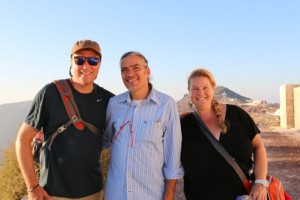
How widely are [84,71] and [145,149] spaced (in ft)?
3.28

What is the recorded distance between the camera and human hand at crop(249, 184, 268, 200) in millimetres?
3087

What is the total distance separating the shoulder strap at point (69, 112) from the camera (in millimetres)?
3131

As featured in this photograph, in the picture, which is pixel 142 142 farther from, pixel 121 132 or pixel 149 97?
pixel 149 97

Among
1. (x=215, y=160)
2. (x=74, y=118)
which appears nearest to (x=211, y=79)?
(x=215, y=160)

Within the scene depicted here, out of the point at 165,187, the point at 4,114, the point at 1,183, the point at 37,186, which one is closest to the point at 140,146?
the point at 165,187

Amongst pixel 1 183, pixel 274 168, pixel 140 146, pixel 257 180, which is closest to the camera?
pixel 140 146

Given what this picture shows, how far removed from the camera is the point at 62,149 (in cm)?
315

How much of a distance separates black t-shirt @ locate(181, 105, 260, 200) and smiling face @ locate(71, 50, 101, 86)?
1055 millimetres

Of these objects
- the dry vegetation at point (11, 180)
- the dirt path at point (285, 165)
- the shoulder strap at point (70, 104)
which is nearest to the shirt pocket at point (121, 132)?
the shoulder strap at point (70, 104)

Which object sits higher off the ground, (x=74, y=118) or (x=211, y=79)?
(x=211, y=79)

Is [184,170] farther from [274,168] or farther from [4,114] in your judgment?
[4,114]

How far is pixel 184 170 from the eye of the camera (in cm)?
326

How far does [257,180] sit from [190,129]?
2.53 ft

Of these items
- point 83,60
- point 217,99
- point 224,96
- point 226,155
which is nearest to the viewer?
point 226,155
